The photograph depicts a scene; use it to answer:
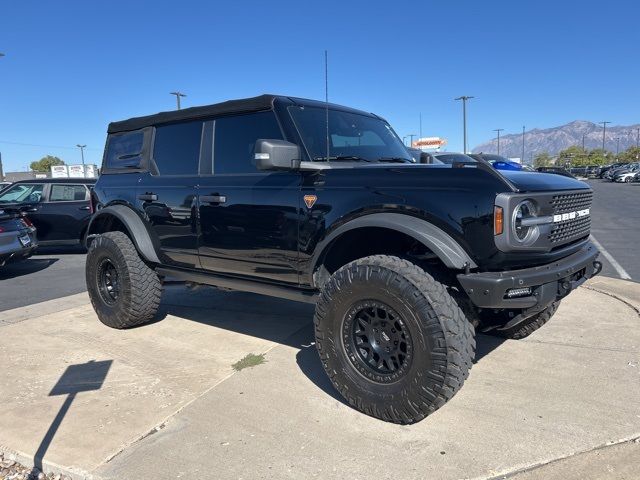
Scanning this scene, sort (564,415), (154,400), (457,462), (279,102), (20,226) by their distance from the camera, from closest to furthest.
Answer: (457,462) < (564,415) < (154,400) < (279,102) < (20,226)

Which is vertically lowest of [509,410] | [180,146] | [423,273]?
[509,410]

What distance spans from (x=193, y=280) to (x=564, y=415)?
309cm

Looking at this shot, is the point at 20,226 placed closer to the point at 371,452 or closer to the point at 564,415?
the point at 371,452

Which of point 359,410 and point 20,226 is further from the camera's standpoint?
point 20,226

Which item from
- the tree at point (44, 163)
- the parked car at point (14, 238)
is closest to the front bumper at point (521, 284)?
the parked car at point (14, 238)

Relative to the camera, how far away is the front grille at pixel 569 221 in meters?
3.01

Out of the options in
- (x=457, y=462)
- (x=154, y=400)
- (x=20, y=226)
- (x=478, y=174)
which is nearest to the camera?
(x=457, y=462)

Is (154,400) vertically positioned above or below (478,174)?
below

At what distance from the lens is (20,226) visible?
26.7 ft

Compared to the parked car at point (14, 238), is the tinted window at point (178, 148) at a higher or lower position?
higher

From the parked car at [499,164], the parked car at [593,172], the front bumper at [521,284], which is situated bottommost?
the parked car at [593,172]

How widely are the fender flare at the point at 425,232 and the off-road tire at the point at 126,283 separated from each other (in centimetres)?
253

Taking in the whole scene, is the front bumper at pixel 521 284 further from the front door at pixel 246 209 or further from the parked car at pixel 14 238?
the parked car at pixel 14 238

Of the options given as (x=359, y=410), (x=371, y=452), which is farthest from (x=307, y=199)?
(x=371, y=452)
